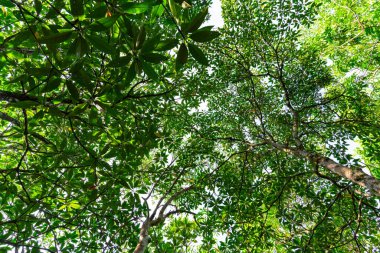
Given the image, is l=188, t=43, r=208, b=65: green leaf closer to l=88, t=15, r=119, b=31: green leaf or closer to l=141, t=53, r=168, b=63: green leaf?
l=141, t=53, r=168, b=63: green leaf

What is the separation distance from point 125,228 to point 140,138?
6.03 feet

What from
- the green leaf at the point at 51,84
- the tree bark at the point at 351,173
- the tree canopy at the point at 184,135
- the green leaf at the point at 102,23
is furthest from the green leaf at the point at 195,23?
the tree bark at the point at 351,173

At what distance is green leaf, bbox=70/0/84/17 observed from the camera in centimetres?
135

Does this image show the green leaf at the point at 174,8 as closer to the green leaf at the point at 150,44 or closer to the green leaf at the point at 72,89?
the green leaf at the point at 150,44

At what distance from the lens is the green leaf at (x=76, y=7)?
135 cm

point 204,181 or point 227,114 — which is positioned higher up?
point 227,114

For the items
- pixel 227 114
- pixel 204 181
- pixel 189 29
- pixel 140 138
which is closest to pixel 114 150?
pixel 140 138

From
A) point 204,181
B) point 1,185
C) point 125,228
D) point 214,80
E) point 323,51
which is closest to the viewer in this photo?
point 1,185

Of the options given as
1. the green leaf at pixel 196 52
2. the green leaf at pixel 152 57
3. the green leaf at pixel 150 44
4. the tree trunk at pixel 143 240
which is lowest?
the tree trunk at pixel 143 240

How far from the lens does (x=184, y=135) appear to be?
5.91m

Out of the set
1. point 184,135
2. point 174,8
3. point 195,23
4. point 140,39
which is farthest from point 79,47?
point 184,135

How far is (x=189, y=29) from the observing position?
1.29m

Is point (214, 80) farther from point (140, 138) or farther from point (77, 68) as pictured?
point (77, 68)

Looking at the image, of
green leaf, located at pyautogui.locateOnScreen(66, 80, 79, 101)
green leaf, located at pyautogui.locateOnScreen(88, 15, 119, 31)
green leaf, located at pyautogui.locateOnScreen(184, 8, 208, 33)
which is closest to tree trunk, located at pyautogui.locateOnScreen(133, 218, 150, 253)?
green leaf, located at pyautogui.locateOnScreen(66, 80, 79, 101)
